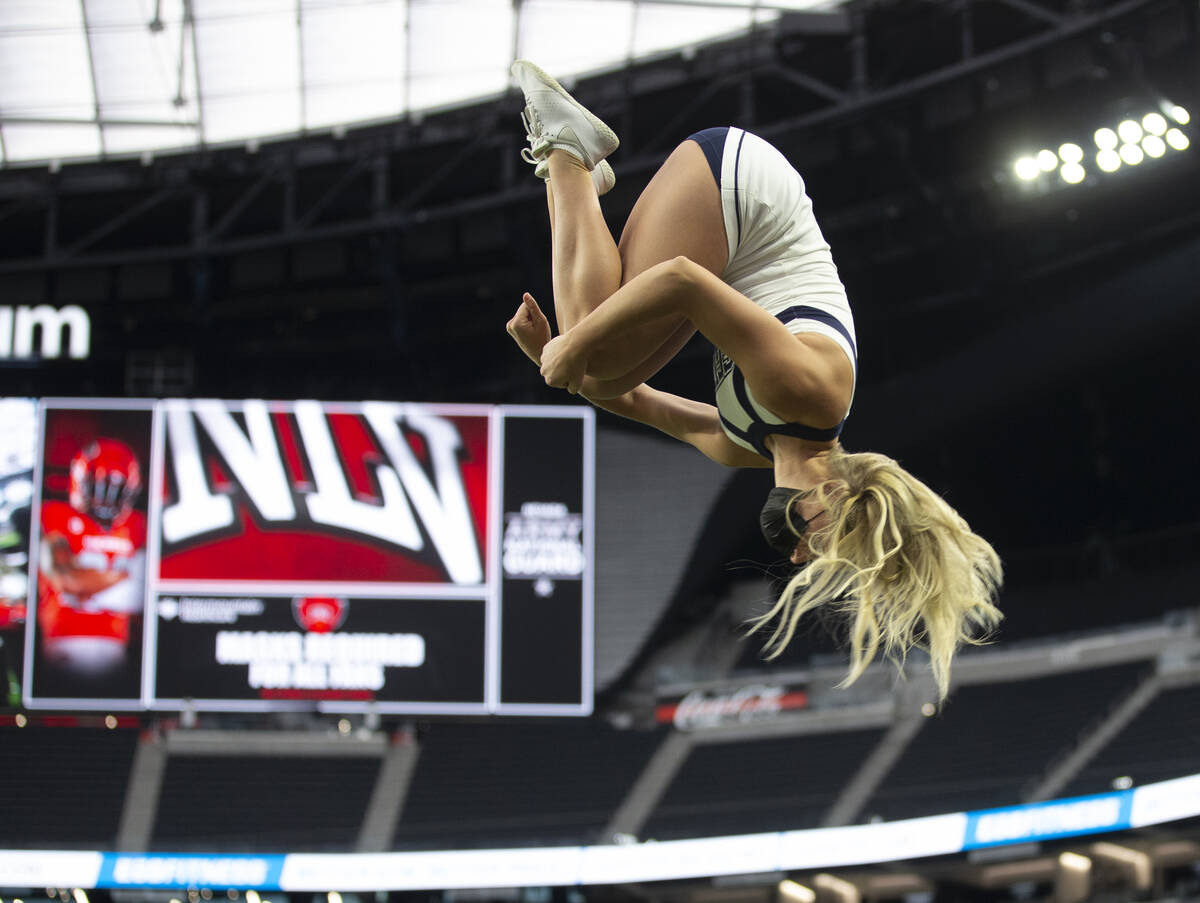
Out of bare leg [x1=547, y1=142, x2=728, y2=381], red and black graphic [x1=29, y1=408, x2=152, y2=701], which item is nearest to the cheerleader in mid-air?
bare leg [x1=547, y1=142, x2=728, y2=381]

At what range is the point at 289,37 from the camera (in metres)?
11.4

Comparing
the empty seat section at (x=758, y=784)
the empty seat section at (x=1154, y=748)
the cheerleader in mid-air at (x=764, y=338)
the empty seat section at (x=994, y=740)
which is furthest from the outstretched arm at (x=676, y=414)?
the empty seat section at (x=1154, y=748)

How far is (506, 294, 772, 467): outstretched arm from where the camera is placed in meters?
3.60

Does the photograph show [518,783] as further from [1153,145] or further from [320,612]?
[1153,145]

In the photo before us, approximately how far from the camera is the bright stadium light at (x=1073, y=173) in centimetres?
1105

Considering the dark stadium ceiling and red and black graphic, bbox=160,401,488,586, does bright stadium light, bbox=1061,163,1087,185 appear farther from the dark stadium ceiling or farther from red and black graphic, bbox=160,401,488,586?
red and black graphic, bbox=160,401,488,586

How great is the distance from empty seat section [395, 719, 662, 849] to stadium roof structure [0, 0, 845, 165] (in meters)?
6.23

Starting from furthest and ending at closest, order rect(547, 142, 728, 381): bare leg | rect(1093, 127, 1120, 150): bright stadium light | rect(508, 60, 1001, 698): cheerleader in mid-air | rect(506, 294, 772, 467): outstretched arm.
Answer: rect(1093, 127, 1120, 150): bright stadium light < rect(506, 294, 772, 467): outstretched arm < rect(547, 142, 728, 381): bare leg < rect(508, 60, 1001, 698): cheerleader in mid-air

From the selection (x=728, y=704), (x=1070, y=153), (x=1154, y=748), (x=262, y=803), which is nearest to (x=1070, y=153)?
(x=1070, y=153)

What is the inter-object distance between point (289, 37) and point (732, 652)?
8.09 m

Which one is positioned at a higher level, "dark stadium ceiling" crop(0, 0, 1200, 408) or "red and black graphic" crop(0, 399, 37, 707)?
"dark stadium ceiling" crop(0, 0, 1200, 408)

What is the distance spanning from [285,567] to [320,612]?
1.65ft

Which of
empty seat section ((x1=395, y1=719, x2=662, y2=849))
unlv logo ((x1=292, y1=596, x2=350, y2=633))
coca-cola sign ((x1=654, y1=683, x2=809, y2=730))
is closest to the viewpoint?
unlv logo ((x1=292, y1=596, x2=350, y2=633))

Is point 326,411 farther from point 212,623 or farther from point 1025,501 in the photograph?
point 1025,501
